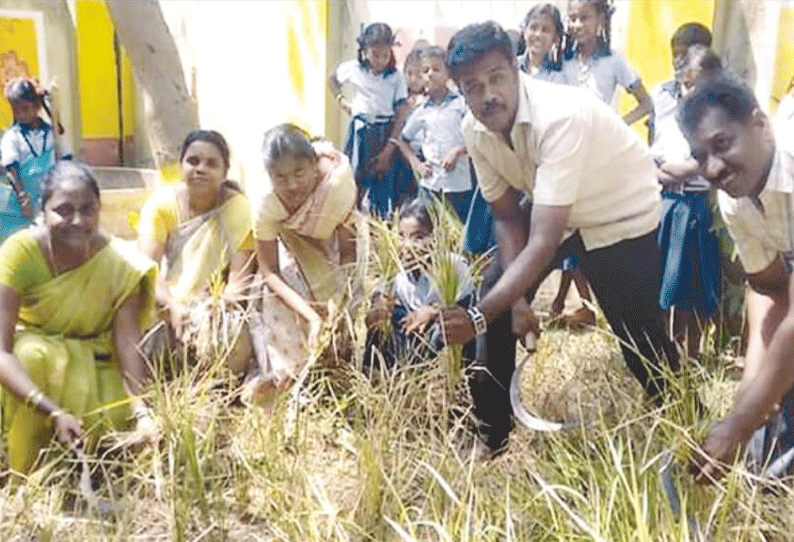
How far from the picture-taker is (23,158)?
17.9ft

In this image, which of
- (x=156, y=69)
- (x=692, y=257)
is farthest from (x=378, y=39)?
(x=692, y=257)

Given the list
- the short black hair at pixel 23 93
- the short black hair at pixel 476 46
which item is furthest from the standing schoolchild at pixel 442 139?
the short black hair at pixel 23 93

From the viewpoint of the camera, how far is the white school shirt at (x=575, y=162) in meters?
2.73

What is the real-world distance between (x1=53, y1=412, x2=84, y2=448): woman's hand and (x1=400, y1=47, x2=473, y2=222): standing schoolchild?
2156mm

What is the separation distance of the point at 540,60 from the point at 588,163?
5.47 feet

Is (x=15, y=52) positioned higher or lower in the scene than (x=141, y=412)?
higher

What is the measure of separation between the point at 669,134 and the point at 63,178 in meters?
2.30

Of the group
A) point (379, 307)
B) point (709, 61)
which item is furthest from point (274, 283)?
point (709, 61)

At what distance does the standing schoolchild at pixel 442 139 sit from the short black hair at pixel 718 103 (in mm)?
2305

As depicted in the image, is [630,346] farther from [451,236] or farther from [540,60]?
[540,60]

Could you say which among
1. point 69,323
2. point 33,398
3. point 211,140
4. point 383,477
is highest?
point 211,140

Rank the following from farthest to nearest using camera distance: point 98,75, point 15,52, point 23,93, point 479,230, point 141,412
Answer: point 98,75
point 15,52
point 23,93
point 479,230
point 141,412

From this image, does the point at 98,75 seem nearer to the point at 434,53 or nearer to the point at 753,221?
the point at 434,53

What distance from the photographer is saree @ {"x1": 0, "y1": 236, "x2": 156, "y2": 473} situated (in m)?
2.97
